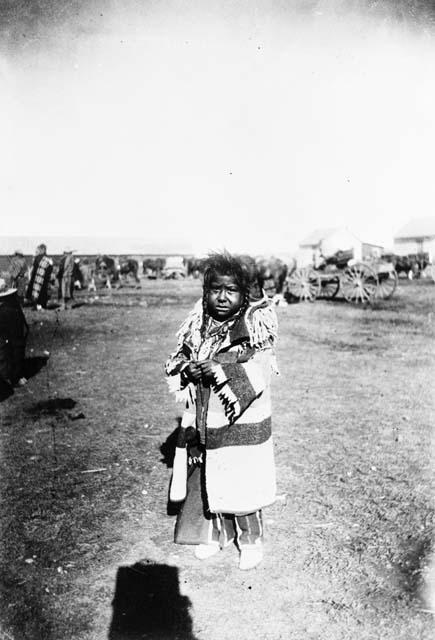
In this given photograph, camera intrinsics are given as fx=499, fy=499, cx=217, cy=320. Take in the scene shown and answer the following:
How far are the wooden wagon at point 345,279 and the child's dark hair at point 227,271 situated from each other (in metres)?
15.0

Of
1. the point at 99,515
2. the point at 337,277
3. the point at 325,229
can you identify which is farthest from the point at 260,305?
the point at 325,229

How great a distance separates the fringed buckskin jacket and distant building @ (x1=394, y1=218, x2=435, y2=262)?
168ft

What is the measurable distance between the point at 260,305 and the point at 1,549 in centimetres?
220

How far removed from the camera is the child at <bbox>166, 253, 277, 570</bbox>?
262 cm

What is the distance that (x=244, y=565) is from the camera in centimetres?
281

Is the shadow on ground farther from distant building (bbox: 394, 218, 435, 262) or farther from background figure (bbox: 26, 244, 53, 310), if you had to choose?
distant building (bbox: 394, 218, 435, 262)

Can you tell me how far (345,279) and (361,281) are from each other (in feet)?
2.57

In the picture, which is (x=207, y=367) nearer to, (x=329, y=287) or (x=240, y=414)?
(x=240, y=414)

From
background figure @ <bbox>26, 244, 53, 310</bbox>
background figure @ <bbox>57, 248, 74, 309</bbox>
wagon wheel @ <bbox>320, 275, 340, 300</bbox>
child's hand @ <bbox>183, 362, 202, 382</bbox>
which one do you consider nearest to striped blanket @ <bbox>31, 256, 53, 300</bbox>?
background figure @ <bbox>26, 244, 53, 310</bbox>

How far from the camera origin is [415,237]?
52625 mm

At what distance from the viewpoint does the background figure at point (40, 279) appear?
14.6m

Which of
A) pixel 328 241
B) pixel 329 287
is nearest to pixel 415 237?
pixel 328 241

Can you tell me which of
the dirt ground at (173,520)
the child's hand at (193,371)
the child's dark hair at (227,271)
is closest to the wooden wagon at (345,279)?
the dirt ground at (173,520)

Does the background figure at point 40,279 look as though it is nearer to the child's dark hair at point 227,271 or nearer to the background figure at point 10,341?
the background figure at point 10,341
